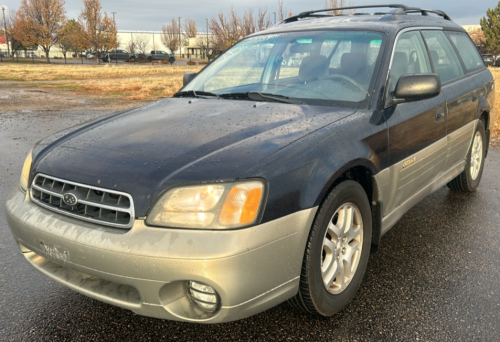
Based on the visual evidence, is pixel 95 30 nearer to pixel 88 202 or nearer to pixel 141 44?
pixel 141 44

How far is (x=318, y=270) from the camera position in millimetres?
2314

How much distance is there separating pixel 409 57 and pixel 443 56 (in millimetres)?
681

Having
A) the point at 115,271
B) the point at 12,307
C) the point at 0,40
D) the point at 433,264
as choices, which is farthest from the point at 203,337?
the point at 0,40

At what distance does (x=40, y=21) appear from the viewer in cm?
5022

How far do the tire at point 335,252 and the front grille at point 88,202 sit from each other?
89 cm

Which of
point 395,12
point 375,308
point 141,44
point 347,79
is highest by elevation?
point 141,44

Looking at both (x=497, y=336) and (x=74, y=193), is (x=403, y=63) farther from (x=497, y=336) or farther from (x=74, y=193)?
(x=74, y=193)

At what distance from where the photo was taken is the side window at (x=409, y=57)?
3.20 meters

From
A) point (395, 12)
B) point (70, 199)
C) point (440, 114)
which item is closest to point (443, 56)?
point (395, 12)

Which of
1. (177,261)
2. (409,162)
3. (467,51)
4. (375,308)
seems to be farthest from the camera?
(467,51)

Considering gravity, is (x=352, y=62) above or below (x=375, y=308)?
above

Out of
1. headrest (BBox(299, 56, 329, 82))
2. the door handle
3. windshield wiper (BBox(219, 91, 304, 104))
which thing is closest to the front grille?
windshield wiper (BBox(219, 91, 304, 104))

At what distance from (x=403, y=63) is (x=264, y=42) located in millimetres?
1169

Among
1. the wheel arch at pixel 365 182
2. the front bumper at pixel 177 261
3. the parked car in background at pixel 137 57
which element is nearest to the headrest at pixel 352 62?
the wheel arch at pixel 365 182
